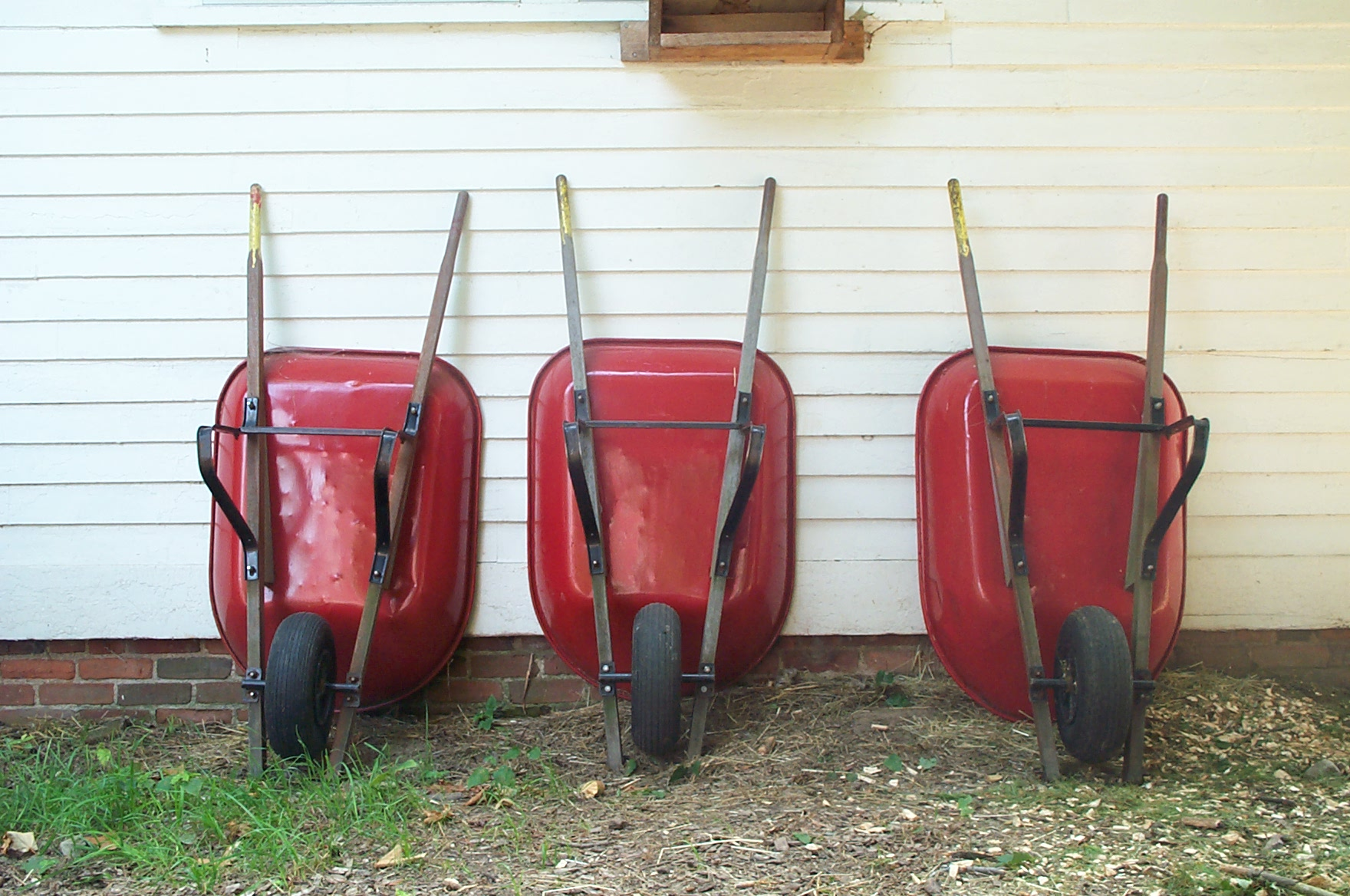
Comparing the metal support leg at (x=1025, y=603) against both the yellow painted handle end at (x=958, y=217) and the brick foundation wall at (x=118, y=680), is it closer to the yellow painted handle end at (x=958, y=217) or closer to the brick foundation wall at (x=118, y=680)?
the yellow painted handle end at (x=958, y=217)

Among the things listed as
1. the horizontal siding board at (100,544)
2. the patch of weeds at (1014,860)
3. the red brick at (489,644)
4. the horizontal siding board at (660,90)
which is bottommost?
the patch of weeds at (1014,860)

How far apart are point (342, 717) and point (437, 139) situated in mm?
1738

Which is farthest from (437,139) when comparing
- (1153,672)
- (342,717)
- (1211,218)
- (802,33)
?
(1153,672)

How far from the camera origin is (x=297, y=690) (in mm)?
2543

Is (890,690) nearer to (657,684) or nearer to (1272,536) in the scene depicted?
(657,684)

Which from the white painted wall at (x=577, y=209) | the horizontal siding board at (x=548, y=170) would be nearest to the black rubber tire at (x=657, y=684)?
the white painted wall at (x=577, y=209)

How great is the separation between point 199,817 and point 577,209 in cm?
195

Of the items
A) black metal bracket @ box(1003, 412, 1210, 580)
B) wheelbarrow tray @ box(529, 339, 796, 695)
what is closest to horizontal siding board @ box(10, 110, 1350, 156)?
wheelbarrow tray @ box(529, 339, 796, 695)

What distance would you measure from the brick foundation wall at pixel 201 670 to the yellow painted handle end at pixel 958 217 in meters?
1.22

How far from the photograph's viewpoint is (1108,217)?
121 inches

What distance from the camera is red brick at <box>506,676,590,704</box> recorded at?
123 inches

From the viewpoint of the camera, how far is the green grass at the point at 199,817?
2.19 meters

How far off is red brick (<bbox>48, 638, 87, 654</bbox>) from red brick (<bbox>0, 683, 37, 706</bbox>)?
0.14 m

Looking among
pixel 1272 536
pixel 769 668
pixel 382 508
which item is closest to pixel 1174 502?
pixel 1272 536
